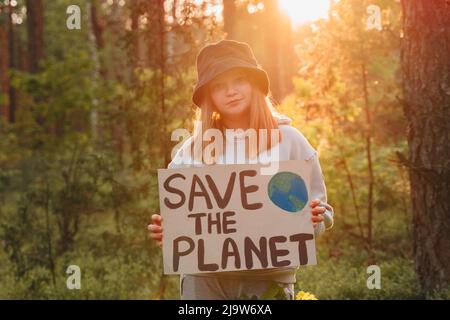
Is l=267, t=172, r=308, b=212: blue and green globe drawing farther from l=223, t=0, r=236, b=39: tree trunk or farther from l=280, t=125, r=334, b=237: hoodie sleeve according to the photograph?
l=223, t=0, r=236, b=39: tree trunk

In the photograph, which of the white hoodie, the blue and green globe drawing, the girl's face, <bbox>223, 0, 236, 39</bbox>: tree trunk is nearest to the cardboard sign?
the blue and green globe drawing

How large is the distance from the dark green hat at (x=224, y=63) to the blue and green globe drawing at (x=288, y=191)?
0.54 metres

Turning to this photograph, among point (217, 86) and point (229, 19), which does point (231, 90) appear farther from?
point (229, 19)

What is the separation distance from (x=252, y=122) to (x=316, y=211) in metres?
0.53

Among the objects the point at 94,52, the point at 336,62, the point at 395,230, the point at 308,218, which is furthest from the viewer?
the point at 94,52

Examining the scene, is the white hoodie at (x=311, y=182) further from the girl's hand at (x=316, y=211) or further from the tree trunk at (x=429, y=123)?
the tree trunk at (x=429, y=123)

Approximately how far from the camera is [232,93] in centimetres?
345

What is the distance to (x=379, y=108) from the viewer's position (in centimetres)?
1077

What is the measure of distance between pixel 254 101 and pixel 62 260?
707cm

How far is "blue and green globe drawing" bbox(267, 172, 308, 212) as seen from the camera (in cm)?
323

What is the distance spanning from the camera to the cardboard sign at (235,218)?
3250 mm
